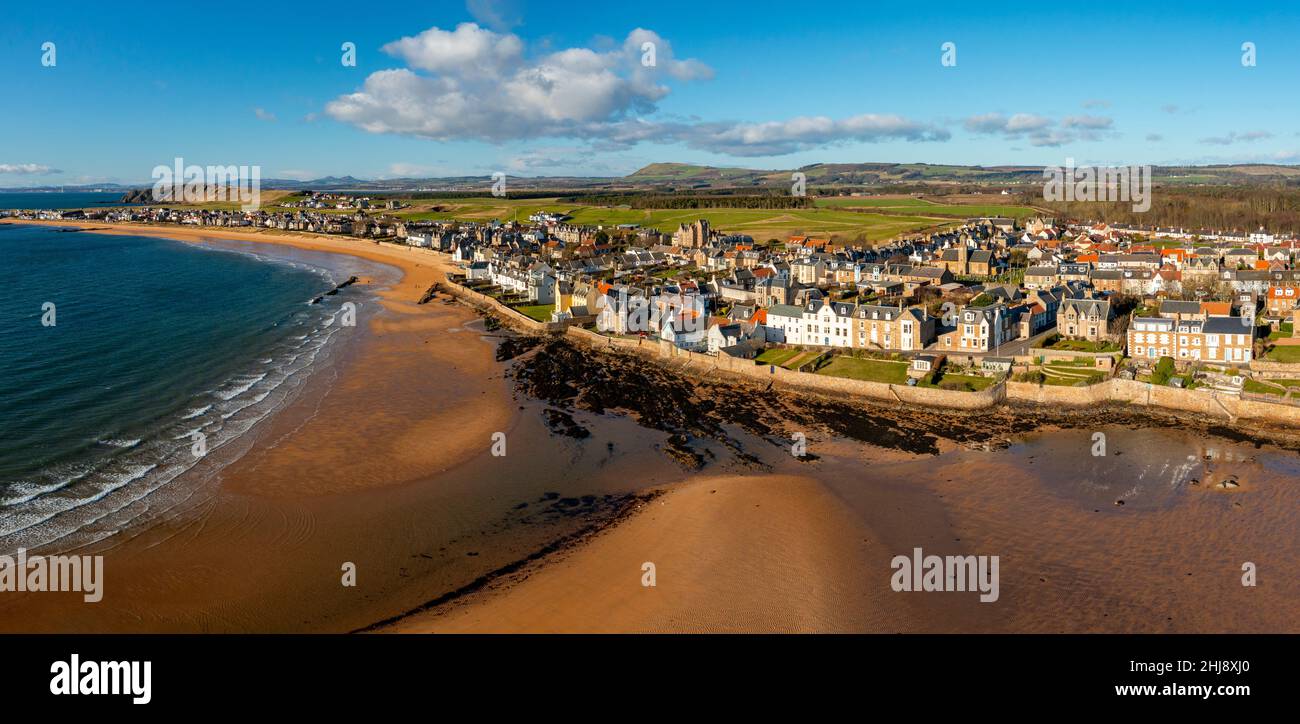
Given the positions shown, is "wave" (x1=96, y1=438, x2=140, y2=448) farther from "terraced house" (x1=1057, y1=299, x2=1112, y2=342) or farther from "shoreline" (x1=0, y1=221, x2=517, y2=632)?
"terraced house" (x1=1057, y1=299, x2=1112, y2=342)

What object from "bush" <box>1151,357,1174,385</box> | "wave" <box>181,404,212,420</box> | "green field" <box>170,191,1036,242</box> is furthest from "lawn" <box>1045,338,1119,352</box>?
"green field" <box>170,191,1036,242</box>

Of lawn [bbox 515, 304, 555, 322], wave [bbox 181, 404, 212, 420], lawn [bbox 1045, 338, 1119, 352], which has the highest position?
lawn [bbox 515, 304, 555, 322]

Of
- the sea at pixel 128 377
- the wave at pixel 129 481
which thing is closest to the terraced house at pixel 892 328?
the wave at pixel 129 481

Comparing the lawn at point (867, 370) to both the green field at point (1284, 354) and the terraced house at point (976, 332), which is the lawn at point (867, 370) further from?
the green field at point (1284, 354)

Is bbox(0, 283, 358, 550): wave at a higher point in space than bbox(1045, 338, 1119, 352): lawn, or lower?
lower
